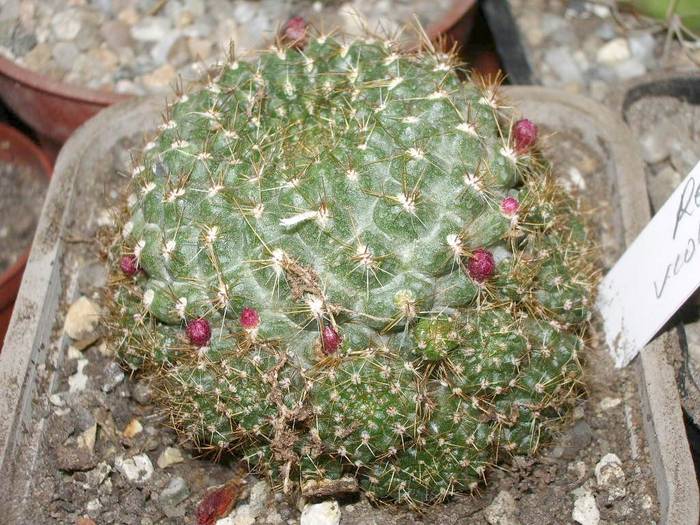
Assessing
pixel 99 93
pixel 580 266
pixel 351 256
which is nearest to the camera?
pixel 351 256

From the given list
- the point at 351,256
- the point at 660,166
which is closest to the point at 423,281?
the point at 351,256

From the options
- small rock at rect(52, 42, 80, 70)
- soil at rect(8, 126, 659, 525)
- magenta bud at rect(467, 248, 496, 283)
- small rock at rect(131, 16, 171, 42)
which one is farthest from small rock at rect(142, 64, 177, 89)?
magenta bud at rect(467, 248, 496, 283)

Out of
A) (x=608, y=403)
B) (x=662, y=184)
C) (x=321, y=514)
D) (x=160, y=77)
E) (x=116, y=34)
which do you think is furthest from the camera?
(x=116, y=34)

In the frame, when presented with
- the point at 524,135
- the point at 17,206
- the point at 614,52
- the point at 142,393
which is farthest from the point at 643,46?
the point at 17,206

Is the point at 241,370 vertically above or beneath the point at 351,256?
beneath

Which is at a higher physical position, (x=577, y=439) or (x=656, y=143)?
(x=577, y=439)

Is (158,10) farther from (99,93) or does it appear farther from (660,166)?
(660,166)

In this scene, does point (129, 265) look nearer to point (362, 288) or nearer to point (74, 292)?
point (74, 292)

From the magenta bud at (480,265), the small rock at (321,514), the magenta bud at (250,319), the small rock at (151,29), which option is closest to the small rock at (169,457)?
the small rock at (321,514)
